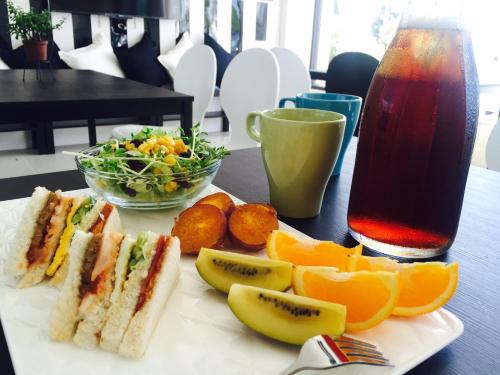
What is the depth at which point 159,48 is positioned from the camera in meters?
5.34

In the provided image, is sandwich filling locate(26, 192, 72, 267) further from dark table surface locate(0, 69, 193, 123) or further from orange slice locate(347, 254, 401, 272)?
dark table surface locate(0, 69, 193, 123)

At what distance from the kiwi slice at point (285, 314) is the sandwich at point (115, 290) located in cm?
12

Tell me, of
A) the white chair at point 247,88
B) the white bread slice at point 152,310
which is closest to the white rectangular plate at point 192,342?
the white bread slice at point 152,310

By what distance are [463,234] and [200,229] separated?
531mm

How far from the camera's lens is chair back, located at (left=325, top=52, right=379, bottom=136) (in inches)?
129

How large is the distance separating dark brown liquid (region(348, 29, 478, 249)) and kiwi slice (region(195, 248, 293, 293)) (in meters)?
0.25

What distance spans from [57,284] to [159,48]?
16.9 ft

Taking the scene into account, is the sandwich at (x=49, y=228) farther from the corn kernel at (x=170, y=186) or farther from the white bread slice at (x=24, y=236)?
the corn kernel at (x=170, y=186)

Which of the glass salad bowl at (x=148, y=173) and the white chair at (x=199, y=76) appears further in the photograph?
the white chair at (x=199, y=76)

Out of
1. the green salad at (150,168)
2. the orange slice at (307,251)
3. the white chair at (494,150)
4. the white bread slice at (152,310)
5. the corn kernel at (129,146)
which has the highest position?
the corn kernel at (129,146)

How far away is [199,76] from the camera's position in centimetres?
343

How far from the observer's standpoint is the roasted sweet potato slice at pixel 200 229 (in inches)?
28.1

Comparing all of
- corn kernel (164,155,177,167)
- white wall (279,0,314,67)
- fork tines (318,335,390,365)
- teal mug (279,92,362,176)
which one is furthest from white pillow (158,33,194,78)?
fork tines (318,335,390,365)

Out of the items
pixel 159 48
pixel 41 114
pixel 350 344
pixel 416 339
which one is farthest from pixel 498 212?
pixel 159 48
